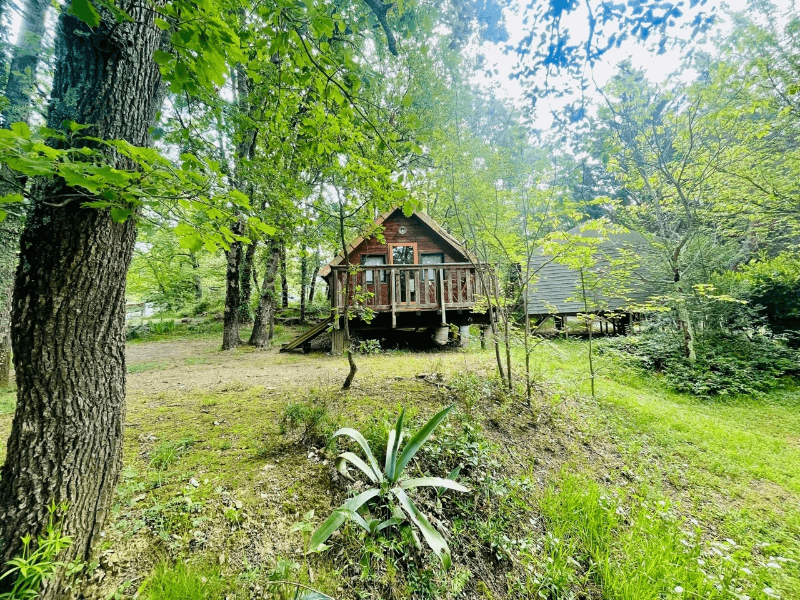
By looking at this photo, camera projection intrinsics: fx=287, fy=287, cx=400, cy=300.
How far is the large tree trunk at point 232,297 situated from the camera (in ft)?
24.5

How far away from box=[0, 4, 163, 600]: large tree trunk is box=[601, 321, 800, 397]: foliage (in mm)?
7385

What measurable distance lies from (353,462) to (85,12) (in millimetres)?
2637

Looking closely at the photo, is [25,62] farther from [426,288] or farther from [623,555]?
[426,288]

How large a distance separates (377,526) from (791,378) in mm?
9959

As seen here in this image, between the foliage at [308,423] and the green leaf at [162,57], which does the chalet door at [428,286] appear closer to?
the foliage at [308,423]

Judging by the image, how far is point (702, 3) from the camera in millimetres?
2473

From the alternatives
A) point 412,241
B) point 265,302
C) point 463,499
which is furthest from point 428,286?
point 463,499

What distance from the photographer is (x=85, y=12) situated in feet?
3.71

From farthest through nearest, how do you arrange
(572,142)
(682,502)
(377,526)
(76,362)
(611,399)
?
(611,399)
(572,142)
(682,502)
(377,526)
(76,362)

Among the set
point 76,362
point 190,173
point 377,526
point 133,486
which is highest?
point 190,173

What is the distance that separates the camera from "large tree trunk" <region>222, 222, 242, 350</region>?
7.48 metres

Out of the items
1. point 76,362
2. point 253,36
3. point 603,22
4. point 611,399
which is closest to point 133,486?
point 76,362

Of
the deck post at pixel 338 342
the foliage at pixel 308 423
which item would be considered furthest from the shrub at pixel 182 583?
the deck post at pixel 338 342

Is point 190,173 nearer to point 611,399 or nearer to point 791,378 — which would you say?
point 611,399
